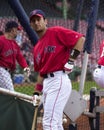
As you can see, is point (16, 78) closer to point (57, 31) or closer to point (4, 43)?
point (4, 43)

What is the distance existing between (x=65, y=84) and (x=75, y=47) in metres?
0.37

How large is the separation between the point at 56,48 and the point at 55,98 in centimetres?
49

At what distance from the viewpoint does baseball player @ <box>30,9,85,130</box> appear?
4.15 meters

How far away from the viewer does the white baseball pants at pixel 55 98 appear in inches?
163

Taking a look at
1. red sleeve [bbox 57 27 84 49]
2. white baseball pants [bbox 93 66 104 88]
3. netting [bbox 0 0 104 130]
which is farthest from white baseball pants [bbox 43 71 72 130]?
netting [bbox 0 0 104 130]

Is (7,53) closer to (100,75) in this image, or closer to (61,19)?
(100,75)

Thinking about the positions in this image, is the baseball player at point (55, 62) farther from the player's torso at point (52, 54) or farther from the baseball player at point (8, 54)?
the baseball player at point (8, 54)

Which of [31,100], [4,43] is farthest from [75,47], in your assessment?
[4,43]

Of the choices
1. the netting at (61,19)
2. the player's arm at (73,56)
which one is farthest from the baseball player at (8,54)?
the player's arm at (73,56)

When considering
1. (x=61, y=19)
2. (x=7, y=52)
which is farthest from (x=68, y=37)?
(x=61, y=19)

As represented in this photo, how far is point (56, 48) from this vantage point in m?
4.21

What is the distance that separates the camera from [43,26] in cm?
424

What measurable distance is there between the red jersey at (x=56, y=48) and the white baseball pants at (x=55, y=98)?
0.10m

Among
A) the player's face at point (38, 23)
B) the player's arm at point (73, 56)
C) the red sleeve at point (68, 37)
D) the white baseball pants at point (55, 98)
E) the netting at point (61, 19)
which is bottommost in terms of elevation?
the white baseball pants at point (55, 98)
